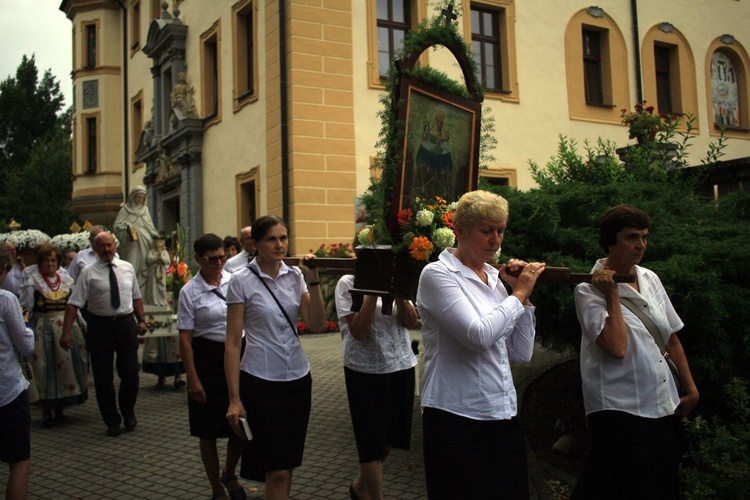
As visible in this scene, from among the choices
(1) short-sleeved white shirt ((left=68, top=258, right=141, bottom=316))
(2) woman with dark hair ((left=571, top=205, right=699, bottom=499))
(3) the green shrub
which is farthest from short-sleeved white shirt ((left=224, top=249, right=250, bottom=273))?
(2) woman with dark hair ((left=571, top=205, right=699, bottom=499))

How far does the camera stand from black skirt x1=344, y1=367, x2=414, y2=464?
4629 millimetres

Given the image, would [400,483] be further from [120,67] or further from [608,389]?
[120,67]

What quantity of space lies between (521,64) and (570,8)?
7.35ft

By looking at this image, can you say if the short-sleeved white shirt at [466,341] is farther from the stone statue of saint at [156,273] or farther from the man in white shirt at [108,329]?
the stone statue of saint at [156,273]

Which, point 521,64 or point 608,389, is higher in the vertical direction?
point 521,64

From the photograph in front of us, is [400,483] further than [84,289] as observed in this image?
No

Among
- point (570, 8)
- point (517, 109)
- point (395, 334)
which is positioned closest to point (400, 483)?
point (395, 334)

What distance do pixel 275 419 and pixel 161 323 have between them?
638 centimetres

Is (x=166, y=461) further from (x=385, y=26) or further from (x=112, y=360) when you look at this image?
(x=385, y=26)

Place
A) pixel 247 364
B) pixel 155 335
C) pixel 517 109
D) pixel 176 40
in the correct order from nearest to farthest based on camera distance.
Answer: pixel 247 364 < pixel 155 335 < pixel 517 109 < pixel 176 40

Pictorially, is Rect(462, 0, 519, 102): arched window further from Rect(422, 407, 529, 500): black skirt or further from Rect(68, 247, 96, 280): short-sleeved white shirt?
Rect(422, 407, 529, 500): black skirt

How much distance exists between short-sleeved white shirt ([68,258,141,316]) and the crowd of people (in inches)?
96.9

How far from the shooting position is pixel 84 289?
7684mm

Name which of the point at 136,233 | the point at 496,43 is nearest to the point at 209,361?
the point at 136,233
